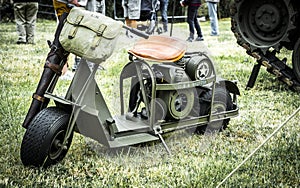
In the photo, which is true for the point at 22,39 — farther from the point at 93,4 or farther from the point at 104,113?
the point at 104,113

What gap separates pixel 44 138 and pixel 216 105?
185cm

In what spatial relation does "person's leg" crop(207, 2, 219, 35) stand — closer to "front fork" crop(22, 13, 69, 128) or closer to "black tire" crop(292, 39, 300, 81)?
"black tire" crop(292, 39, 300, 81)

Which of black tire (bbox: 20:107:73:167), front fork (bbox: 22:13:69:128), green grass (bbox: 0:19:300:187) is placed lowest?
green grass (bbox: 0:19:300:187)

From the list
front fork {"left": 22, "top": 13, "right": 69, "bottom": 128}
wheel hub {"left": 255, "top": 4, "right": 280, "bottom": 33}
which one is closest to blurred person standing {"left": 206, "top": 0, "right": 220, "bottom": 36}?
wheel hub {"left": 255, "top": 4, "right": 280, "bottom": 33}

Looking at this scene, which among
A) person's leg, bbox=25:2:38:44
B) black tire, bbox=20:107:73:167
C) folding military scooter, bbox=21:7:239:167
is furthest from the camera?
person's leg, bbox=25:2:38:44

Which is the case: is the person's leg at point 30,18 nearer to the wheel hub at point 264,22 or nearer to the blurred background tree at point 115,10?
the wheel hub at point 264,22

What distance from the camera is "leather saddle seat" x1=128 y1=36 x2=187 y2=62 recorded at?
4293 millimetres

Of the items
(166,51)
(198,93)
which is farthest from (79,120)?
(198,93)

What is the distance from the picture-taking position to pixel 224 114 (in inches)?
196

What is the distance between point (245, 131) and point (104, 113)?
1595 millimetres

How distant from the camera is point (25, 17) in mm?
11523

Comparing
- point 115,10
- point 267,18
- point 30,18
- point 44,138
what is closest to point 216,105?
point 44,138

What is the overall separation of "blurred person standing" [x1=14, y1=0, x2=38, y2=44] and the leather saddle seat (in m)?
7.29

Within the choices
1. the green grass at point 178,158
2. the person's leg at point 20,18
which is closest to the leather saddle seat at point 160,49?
the green grass at point 178,158
